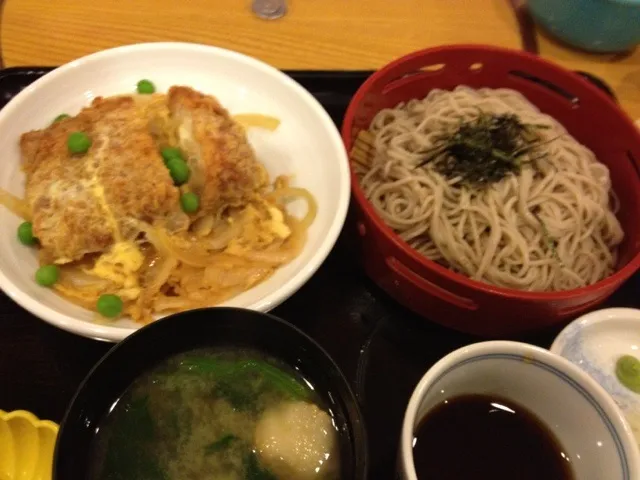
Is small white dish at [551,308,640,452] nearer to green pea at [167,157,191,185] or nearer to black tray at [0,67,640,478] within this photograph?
black tray at [0,67,640,478]

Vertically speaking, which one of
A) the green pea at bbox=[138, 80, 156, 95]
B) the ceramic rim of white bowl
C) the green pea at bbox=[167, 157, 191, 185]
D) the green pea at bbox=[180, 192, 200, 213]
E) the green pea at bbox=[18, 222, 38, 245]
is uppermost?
the green pea at bbox=[138, 80, 156, 95]

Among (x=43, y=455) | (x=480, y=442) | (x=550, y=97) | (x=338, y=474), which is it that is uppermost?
(x=550, y=97)

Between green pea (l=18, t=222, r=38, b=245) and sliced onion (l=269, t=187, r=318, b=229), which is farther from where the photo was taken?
sliced onion (l=269, t=187, r=318, b=229)

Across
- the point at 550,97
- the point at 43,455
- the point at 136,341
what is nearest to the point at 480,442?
the point at 136,341

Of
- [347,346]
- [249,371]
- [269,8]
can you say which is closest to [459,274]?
[347,346]

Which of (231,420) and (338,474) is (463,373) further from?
(231,420)

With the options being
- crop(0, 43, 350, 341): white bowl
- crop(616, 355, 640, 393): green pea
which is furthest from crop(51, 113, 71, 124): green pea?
crop(616, 355, 640, 393): green pea

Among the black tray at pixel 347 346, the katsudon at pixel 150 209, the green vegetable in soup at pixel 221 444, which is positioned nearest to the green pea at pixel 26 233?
the katsudon at pixel 150 209

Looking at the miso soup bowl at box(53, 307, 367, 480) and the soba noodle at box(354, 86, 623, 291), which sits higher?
the miso soup bowl at box(53, 307, 367, 480)
